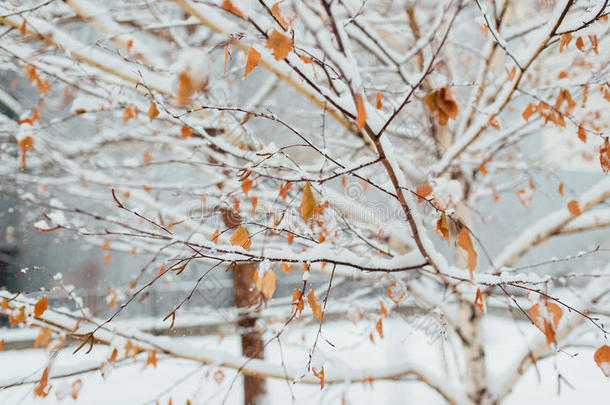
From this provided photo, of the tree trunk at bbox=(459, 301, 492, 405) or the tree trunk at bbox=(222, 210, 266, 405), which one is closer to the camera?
the tree trunk at bbox=(459, 301, 492, 405)

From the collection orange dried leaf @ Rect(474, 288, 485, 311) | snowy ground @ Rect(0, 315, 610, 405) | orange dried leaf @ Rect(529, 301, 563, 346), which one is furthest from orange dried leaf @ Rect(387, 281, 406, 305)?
orange dried leaf @ Rect(529, 301, 563, 346)

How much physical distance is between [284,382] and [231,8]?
9.69ft

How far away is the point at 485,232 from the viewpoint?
7211 mm

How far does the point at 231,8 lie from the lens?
0.60 m

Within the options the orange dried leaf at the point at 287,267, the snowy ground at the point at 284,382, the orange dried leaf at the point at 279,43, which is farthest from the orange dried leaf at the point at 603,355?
the orange dried leaf at the point at 279,43

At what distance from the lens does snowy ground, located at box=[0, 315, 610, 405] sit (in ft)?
6.06

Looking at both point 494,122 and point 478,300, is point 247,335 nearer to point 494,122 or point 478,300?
point 478,300

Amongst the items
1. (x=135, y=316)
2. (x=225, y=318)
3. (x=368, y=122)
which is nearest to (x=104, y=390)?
(x=135, y=316)

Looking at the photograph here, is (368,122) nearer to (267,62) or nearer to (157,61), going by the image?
(267,62)

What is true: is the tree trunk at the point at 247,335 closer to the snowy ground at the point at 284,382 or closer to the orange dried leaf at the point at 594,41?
the snowy ground at the point at 284,382

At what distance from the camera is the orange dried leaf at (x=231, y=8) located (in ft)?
1.90

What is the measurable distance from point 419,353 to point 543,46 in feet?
15.8

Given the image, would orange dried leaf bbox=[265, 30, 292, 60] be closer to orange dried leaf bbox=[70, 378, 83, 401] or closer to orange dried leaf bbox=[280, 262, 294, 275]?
orange dried leaf bbox=[280, 262, 294, 275]

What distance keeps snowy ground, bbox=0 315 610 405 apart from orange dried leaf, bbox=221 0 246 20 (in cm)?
113
